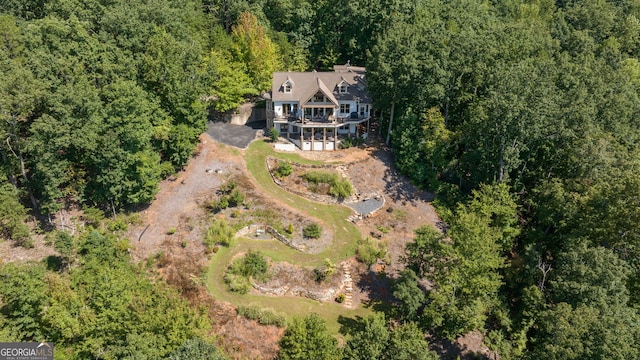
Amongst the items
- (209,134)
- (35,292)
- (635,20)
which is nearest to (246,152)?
(209,134)

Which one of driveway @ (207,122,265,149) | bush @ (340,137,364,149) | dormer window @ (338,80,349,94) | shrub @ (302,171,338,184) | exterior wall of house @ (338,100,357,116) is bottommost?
shrub @ (302,171,338,184)

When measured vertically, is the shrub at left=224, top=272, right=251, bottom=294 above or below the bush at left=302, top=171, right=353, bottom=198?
below

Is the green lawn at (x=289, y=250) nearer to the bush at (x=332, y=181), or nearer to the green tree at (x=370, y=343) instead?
the bush at (x=332, y=181)

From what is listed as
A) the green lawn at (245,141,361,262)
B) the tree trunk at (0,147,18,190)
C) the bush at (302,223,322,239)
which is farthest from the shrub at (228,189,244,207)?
the tree trunk at (0,147,18,190)

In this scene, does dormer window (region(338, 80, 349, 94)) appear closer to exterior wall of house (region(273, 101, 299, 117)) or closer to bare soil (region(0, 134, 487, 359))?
exterior wall of house (region(273, 101, 299, 117))

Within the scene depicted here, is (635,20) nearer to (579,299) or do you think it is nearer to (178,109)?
(579,299)

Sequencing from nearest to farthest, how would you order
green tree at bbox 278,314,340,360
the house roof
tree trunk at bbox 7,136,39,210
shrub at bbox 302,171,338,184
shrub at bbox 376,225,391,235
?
green tree at bbox 278,314,340,360 → tree trunk at bbox 7,136,39,210 → shrub at bbox 376,225,391,235 → shrub at bbox 302,171,338,184 → the house roof

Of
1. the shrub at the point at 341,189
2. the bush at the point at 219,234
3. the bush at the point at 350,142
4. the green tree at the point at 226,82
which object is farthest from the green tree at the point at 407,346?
the green tree at the point at 226,82
